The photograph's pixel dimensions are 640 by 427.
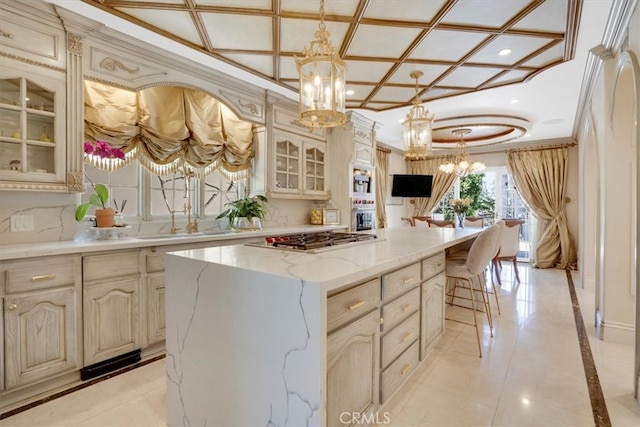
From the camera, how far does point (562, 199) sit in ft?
20.1

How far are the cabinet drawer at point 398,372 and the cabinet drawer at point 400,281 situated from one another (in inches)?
15.4

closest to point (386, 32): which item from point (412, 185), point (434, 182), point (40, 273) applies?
point (40, 273)

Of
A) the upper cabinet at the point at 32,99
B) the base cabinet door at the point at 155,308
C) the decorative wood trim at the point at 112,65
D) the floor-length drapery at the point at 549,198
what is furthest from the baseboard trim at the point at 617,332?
the decorative wood trim at the point at 112,65

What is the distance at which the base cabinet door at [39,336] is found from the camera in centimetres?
184

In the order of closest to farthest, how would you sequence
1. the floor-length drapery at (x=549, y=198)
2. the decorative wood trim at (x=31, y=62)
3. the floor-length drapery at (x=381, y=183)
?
the decorative wood trim at (x=31, y=62) < the floor-length drapery at (x=549, y=198) < the floor-length drapery at (x=381, y=183)

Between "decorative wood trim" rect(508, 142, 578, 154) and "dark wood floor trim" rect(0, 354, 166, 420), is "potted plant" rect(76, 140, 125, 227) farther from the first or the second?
"decorative wood trim" rect(508, 142, 578, 154)

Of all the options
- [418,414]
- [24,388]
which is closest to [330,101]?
[418,414]

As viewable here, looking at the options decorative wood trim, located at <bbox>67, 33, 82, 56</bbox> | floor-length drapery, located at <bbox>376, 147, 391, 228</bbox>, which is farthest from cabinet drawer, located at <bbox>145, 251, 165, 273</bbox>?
floor-length drapery, located at <bbox>376, 147, 391, 228</bbox>

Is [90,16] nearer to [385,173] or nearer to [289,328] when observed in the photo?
[289,328]

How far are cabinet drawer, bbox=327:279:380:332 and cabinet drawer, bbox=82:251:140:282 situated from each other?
1772 mm

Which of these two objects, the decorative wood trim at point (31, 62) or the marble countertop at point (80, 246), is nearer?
the marble countertop at point (80, 246)

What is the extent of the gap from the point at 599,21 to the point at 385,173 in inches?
182

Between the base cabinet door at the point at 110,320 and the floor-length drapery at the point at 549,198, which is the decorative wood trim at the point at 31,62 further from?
the floor-length drapery at the point at 549,198

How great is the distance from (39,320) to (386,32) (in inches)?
124
